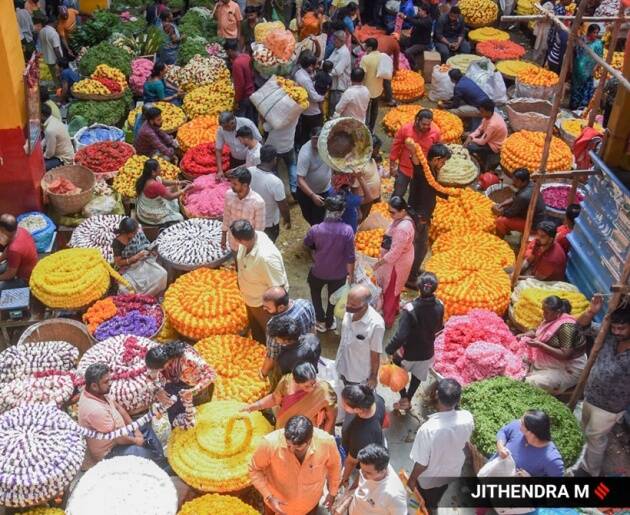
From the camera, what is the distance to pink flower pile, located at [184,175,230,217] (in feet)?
26.5

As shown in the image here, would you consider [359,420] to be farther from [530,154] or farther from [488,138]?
[488,138]

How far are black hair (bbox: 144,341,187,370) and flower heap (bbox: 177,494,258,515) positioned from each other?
3.31 ft

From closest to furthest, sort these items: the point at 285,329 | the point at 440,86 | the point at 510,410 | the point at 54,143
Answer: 1. the point at 285,329
2. the point at 510,410
3. the point at 54,143
4. the point at 440,86

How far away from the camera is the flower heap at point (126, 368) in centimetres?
581

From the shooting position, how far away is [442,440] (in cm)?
467

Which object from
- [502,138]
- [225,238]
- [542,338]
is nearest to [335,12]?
[502,138]

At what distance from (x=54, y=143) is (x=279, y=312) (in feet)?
15.6

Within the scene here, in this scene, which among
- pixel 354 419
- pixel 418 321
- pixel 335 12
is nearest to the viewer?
pixel 354 419

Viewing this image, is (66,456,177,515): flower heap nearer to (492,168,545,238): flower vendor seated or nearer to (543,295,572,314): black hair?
(543,295,572,314): black hair

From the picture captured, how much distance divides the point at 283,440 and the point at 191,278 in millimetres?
3026

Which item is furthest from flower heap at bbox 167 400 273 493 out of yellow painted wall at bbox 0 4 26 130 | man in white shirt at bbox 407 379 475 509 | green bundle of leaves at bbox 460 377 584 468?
yellow painted wall at bbox 0 4 26 130

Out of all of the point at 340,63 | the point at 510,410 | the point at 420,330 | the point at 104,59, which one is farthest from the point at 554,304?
the point at 104,59

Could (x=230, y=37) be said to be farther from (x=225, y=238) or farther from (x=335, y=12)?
(x=225, y=238)

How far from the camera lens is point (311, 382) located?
188 inches
